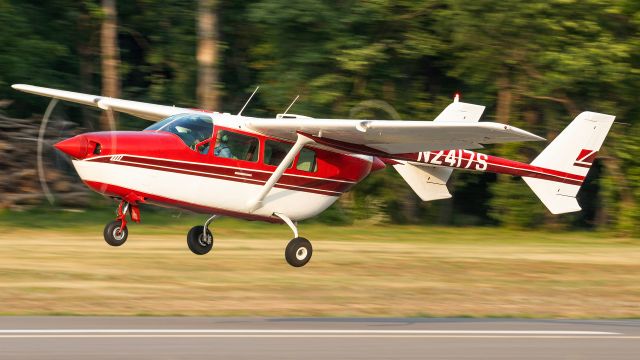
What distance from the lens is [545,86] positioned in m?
27.7

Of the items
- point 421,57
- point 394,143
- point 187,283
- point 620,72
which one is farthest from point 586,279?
point 421,57

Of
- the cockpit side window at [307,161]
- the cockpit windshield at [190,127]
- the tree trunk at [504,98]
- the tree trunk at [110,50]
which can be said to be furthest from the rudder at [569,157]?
the tree trunk at [110,50]

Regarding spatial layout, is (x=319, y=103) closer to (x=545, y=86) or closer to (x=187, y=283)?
(x=545, y=86)

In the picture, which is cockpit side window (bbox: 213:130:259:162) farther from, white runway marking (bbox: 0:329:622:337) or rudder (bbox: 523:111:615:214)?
rudder (bbox: 523:111:615:214)

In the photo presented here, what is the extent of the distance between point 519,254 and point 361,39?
25.4 feet

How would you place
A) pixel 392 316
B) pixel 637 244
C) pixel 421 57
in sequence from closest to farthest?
pixel 392 316 → pixel 637 244 → pixel 421 57

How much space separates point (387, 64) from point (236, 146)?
13.8m

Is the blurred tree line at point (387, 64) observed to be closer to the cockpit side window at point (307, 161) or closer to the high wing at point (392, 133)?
the cockpit side window at point (307, 161)

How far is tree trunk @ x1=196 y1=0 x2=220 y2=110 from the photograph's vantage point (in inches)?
1100

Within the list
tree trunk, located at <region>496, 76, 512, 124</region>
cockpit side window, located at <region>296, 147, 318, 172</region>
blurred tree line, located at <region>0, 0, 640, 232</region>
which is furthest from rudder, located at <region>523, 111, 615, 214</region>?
tree trunk, located at <region>496, 76, 512, 124</region>

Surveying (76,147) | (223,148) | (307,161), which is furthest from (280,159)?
(76,147)

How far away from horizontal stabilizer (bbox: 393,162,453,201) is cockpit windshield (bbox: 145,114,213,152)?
3.63m

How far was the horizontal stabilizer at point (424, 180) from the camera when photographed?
1761 cm

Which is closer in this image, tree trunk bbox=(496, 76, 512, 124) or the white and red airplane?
the white and red airplane
